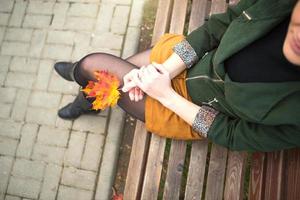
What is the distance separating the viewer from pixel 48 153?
10.0 feet

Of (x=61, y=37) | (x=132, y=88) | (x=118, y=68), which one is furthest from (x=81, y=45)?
(x=132, y=88)

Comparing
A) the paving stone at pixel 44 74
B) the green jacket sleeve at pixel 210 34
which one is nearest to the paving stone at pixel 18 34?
the paving stone at pixel 44 74

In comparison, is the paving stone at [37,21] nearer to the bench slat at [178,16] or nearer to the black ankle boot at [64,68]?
the black ankle boot at [64,68]

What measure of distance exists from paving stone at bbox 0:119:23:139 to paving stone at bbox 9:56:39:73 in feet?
1.57

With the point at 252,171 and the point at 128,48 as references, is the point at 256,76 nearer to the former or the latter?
the point at 252,171

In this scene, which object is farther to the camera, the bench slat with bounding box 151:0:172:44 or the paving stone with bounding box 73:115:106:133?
the paving stone with bounding box 73:115:106:133

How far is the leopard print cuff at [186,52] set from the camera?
2.21 metres

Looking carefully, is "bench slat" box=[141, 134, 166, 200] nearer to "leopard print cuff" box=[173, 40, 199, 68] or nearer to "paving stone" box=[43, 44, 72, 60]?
"leopard print cuff" box=[173, 40, 199, 68]

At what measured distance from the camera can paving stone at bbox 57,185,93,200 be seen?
2936 millimetres

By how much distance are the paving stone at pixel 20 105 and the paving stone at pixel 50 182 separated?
519 millimetres

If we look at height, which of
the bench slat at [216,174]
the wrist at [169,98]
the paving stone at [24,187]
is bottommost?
the paving stone at [24,187]

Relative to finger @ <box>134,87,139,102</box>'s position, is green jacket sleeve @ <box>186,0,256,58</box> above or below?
above

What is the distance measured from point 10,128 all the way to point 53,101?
17.0 inches

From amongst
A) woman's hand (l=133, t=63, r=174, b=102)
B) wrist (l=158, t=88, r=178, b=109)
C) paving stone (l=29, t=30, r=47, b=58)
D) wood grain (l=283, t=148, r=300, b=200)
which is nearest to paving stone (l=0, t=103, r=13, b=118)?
paving stone (l=29, t=30, r=47, b=58)
